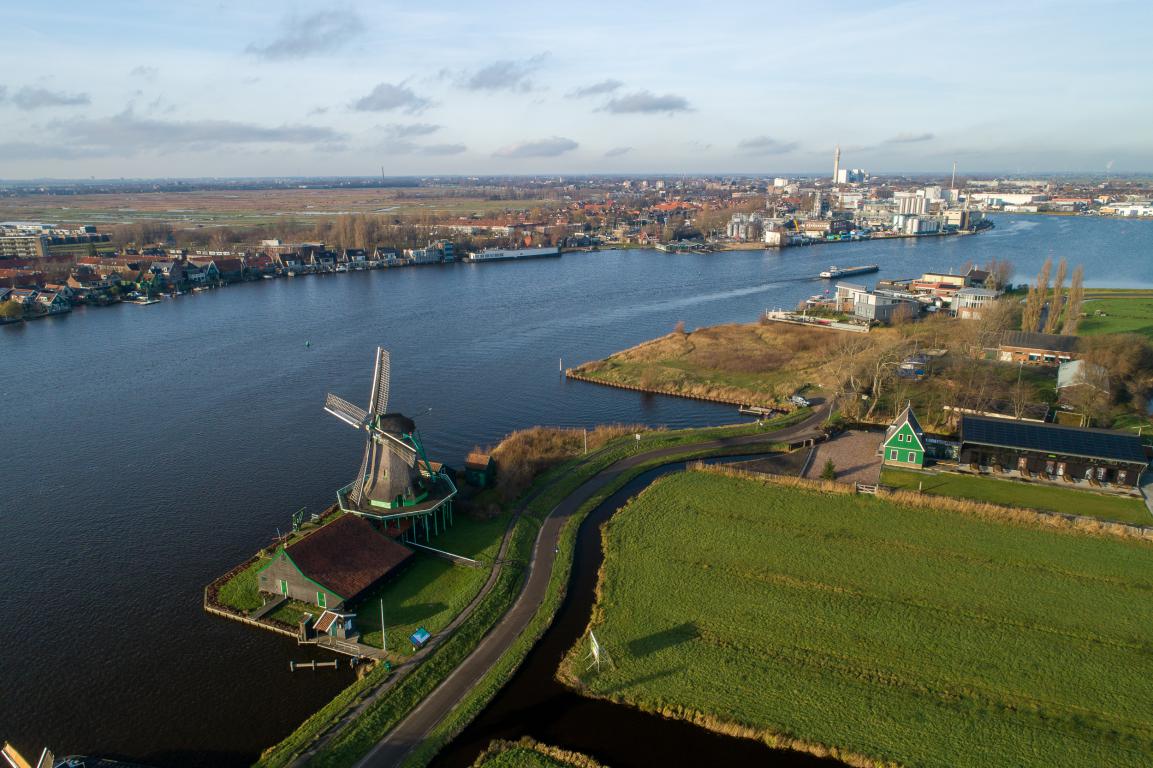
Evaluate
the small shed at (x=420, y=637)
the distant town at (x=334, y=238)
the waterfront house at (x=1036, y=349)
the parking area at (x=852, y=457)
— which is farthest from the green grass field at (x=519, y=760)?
the distant town at (x=334, y=238)

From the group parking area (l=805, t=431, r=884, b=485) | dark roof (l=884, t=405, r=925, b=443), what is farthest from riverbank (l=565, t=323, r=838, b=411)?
dark roof (l=884, t=405, r=925, b=443)

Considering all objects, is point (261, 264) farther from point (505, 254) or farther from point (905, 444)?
point (905, 444)

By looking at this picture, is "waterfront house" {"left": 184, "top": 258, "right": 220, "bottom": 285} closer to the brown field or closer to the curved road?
the brown field

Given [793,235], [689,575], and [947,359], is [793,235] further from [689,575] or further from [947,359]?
[689,575]

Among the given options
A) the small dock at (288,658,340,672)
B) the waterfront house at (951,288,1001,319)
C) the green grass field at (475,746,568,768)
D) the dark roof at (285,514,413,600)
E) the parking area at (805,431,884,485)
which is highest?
the waterfront house at (951,288,1001,319)

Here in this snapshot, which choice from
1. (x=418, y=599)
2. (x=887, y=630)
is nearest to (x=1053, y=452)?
(x=887, y=630)
